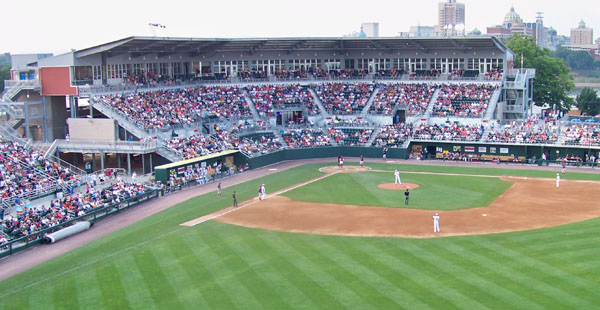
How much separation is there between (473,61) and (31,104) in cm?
4726

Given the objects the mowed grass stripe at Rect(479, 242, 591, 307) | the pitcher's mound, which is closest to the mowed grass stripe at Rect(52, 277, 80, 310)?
the mowed grass stripe at Rect(479, 242, 591, 307)

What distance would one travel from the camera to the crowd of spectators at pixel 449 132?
62656 mm

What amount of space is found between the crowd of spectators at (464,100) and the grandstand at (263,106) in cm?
13

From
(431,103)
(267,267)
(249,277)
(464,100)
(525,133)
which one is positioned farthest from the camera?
(431,103)

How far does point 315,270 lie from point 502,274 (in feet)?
26.1

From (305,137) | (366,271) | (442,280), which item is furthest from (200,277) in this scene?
(305,137)

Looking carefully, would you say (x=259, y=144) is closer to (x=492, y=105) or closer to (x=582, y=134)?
(x=492, y=105)

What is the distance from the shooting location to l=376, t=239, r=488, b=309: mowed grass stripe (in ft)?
77.2

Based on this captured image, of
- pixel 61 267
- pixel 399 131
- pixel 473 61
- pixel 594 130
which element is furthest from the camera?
pixel 473 61

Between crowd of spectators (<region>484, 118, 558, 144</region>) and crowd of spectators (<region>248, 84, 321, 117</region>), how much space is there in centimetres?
2013

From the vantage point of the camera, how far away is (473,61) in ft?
236

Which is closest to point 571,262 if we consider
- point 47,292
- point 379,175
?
point 47,292

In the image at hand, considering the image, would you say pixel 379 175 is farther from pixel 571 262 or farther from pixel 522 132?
pixel 571 262

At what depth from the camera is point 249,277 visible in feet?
88.4
